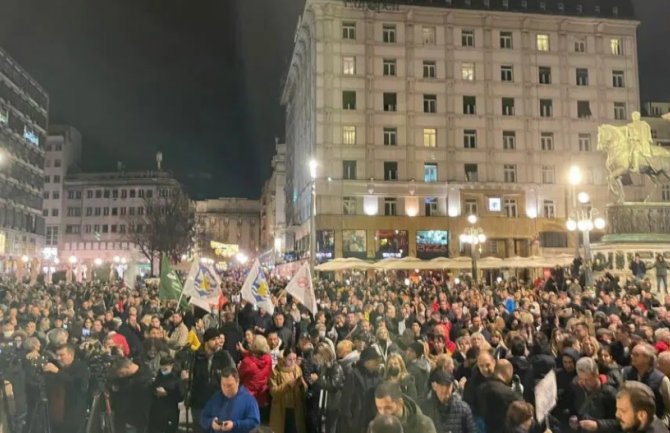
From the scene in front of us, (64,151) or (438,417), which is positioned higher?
(64,151)

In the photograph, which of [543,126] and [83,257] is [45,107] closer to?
[83,257]

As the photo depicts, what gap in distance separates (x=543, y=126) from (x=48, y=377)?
54.1 meters

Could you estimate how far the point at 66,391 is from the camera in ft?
26.3

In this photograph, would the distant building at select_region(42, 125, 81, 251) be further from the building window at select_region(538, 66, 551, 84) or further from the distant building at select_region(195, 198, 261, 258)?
the building window at select_region(538, 66, 551, 84)

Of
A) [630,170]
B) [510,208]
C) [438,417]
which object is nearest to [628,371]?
[438,417]

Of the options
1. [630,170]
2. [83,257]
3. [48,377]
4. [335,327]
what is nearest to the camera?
[48,377]

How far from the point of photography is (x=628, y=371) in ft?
23.4

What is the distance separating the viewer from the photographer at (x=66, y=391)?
7.99 metres

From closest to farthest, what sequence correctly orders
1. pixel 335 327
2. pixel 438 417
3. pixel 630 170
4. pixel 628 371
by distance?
pixel 438 417, pixel 628 371, pixel 335 327, pixel 630 170

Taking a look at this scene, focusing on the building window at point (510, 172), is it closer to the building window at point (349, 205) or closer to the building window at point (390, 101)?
the building window at point (390, 101)

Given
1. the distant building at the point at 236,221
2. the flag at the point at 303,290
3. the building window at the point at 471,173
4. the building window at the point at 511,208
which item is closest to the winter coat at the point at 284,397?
the flag at the point at 303,290

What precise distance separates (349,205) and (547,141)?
19.5m

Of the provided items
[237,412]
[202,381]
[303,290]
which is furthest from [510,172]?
[237,412]

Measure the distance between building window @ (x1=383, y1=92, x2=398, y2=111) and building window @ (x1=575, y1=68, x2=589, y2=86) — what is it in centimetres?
1739
